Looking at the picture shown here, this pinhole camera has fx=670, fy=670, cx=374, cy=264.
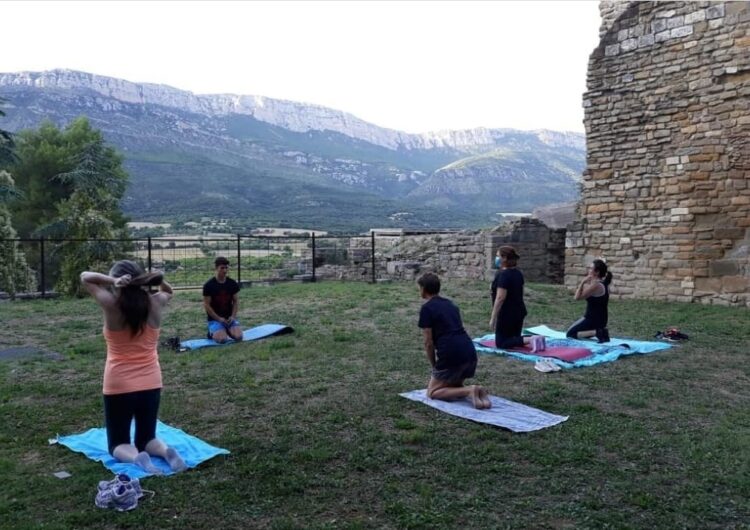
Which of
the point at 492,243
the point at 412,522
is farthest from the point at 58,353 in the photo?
the point at 492,243

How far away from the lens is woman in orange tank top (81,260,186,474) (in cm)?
502

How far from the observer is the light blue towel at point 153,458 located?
5.03 meters

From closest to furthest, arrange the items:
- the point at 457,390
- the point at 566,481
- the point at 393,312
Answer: the point at 566,481
the point at 457,390
the point at 393,312

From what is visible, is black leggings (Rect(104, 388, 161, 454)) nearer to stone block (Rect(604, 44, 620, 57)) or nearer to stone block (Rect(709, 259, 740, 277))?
stone block (Rect(709, 259, 740, 277))

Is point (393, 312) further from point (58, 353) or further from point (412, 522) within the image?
point (412, 522)

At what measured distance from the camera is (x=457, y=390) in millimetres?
6801

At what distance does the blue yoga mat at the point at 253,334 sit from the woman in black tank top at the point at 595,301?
15.9 ft

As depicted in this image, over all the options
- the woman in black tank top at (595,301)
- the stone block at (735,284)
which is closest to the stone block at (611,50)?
the stone block at (735,284)

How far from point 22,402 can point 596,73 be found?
1462 cm

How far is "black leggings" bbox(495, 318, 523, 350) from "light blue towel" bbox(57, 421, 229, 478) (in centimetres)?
523

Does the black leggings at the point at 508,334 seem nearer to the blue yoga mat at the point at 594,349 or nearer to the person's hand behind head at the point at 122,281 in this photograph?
the blue yoga mat at the point at 594,349

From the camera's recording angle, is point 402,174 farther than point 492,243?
Yes

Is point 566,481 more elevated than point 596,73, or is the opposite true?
point 596,73

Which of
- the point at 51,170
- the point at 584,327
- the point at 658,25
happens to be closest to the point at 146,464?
the point at 584,327
